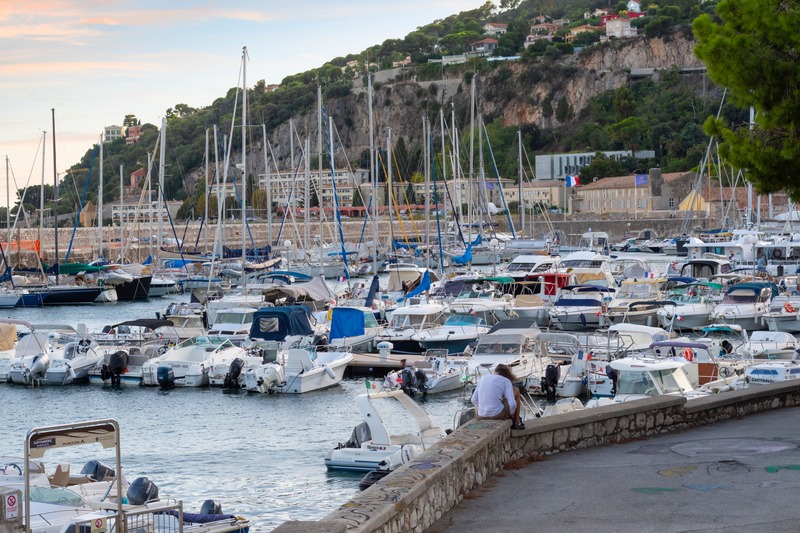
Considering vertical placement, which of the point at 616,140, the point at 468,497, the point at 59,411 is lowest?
the point at 59,411

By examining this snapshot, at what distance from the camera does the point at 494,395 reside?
1232cm

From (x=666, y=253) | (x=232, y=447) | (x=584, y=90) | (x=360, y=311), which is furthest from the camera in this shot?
(x=584, y=90)

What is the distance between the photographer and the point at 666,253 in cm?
9606

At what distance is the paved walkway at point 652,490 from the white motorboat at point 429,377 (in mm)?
14683

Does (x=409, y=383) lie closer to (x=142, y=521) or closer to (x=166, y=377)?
(x=166, y=377)

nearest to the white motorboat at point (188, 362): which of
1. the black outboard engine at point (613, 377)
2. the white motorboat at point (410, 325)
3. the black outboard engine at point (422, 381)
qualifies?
the white motorboat at point (410, 325)

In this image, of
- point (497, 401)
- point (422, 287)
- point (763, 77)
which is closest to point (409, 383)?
point (763, 77)

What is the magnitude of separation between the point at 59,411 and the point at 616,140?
458 feet

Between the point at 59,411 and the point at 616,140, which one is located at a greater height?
the point at 616,140

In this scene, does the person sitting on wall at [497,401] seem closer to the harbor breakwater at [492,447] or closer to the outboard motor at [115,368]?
the harbor breakwater at [492,447]

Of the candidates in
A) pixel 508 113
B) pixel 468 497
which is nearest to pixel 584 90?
pixel 508 113

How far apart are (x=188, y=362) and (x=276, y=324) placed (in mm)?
3849

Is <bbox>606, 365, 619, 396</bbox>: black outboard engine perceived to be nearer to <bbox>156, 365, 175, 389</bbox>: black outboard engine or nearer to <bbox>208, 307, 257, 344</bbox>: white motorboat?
<bbox>156, 365, 175, 389</bbox>: black outboard engine

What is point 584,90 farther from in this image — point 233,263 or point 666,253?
point 233,263
